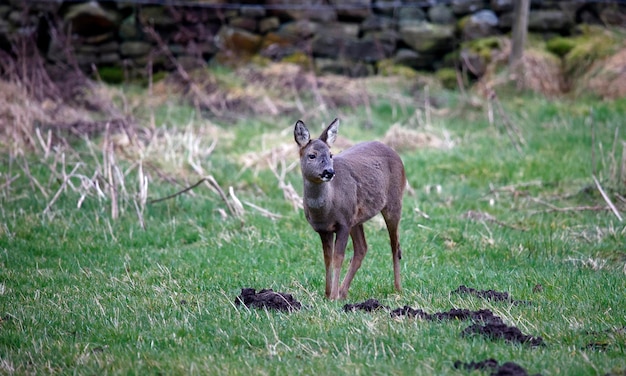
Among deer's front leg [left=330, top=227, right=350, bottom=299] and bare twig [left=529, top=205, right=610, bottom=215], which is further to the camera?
bare twig [left=529, top=205, right=610, bottom=215]

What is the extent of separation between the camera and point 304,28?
17.8m

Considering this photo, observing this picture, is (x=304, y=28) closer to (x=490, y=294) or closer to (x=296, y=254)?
(x=296, y=254)

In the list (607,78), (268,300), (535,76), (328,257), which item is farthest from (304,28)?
(268,300)

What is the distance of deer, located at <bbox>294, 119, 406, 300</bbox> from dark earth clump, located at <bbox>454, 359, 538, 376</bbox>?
208cm

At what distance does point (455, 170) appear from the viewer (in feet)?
40.1

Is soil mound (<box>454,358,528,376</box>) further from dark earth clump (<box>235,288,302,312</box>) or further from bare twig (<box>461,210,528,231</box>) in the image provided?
bare twig (<box>461,210,528,231</box>)

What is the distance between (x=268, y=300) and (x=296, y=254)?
2159mm

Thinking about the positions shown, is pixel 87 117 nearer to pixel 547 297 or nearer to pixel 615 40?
pixel 547 297

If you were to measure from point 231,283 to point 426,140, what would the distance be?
22.4ft

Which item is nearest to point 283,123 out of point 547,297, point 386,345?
point 547,297

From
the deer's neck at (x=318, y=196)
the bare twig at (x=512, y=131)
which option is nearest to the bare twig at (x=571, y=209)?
the bare twig at (x=512, y=131)

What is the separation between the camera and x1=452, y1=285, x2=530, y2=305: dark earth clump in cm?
656

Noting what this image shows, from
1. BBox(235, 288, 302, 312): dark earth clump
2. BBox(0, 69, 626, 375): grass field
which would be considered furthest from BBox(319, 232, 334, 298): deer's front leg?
BBox(235, 288, 302, 312): dark earth clump

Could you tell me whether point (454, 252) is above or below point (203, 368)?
below
